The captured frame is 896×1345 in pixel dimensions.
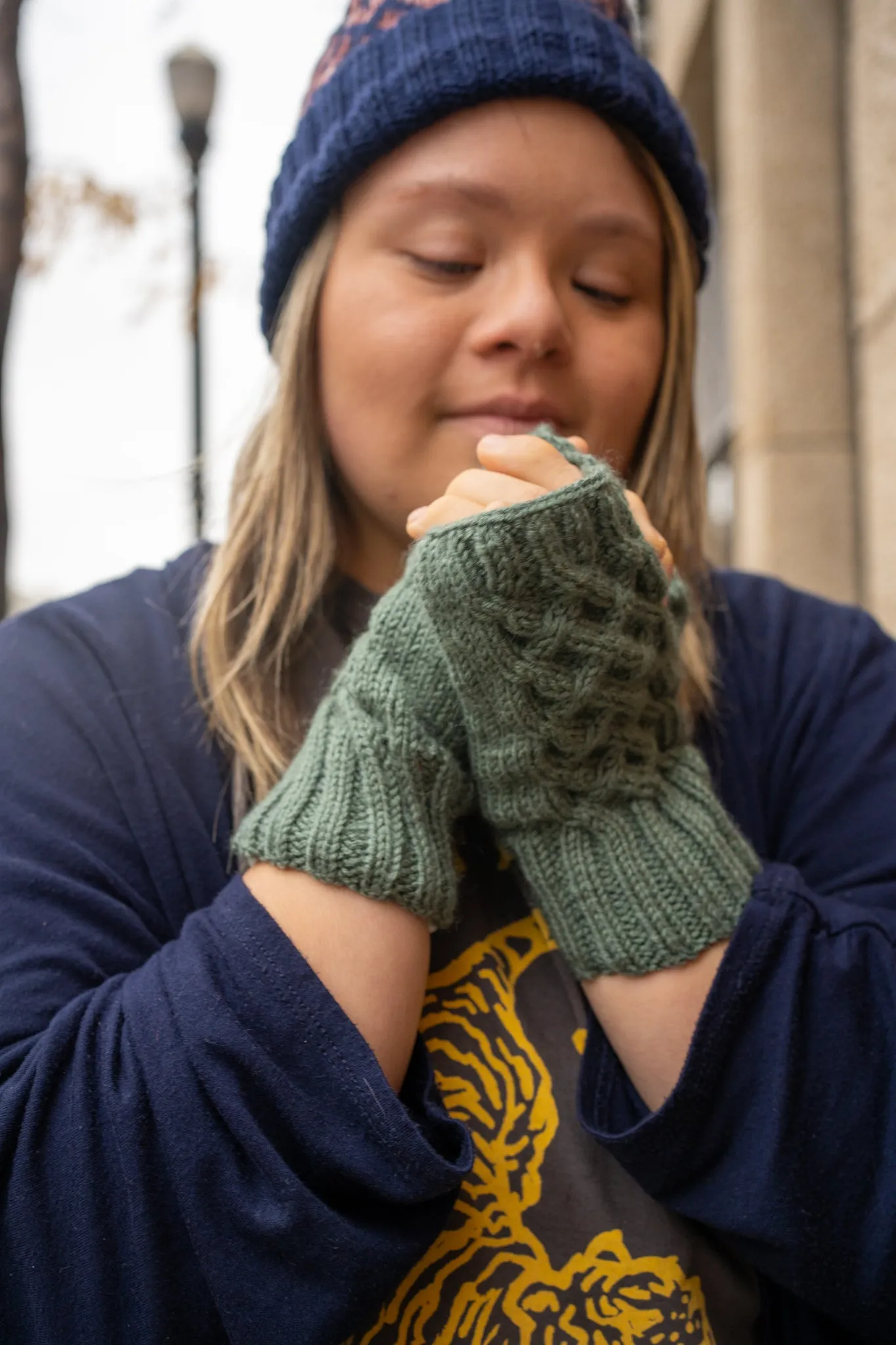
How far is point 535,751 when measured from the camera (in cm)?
109

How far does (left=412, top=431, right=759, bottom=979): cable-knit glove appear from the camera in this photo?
3.42 ft

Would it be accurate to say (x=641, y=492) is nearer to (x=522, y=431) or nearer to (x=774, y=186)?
(x=522, y=431)

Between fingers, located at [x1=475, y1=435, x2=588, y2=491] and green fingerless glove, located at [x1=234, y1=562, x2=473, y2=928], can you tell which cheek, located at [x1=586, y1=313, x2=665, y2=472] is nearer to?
fingers, located at [x1=475, y1=435, x2=588, y2=491]

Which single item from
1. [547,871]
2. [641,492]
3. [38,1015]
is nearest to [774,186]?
[641,492]

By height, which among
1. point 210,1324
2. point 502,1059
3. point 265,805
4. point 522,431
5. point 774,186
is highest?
point 774,186

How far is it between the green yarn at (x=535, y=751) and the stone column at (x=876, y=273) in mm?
2686

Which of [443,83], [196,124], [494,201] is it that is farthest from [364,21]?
[196,124]

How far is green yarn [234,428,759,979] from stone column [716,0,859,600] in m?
3.25

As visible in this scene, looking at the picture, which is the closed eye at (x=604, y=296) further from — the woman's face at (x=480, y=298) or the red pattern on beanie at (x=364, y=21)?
the red pattern on beanie at (x=364, y=21)

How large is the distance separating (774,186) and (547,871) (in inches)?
154

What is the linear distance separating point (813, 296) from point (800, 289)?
59 mm

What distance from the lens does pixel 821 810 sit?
4.32ft

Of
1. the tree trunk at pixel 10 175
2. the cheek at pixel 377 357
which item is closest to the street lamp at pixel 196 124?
the tree trunk at pixel 10 175

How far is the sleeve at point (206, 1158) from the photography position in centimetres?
92
